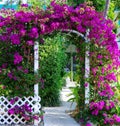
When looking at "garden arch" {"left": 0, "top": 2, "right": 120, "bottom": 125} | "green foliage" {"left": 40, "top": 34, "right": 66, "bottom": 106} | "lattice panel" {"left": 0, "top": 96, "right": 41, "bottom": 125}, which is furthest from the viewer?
"green foliage" {"left": 40, "top": 34, "right": 66, "bottom": 106}

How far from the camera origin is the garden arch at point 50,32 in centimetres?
847

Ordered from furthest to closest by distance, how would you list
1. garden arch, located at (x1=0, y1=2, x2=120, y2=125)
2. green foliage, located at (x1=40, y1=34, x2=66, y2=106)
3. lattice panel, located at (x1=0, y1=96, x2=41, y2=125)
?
1. green foliage, located at (x1=40, y1=34, x2=66, y2=106)
2. lattice panel, located at (x1=0, y1=96, x2=41, y2=125)
3. garden arch, located at (x1=0, y1=2, x2=120, y2=125)

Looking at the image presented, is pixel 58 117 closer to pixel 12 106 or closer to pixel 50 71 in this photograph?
pixel 12 106

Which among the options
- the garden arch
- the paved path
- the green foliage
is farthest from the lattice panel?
the green foliage

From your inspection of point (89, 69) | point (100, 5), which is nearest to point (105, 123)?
point (89, 69)

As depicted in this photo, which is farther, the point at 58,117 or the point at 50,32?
the point at 58,117

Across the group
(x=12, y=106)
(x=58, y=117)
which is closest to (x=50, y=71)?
(x=58, y=117)

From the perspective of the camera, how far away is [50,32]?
862 cm

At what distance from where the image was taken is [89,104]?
878cm

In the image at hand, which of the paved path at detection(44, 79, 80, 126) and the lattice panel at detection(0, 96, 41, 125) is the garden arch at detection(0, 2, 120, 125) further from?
the paved path at detection(44, 79, 80, 126)

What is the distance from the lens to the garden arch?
847 centimetres

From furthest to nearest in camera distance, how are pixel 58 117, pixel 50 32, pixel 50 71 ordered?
pixel 50 71, pixel 58 117, pixel 50 32

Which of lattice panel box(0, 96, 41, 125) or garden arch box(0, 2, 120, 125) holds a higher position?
garden arch box(0, 2, 120, 125)

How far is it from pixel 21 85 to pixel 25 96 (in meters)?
0.29
